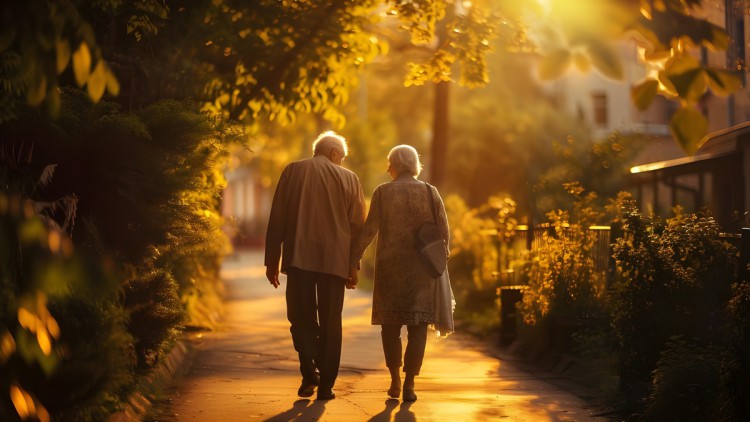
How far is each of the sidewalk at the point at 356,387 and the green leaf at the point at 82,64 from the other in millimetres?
4191

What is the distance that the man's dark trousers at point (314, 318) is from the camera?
931 cm

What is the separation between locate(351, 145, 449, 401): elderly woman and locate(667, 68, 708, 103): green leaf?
484cm

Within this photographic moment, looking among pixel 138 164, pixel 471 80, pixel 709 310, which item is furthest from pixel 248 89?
pixel 709 310

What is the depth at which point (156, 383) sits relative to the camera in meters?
9.26

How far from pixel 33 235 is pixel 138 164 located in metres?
4.47

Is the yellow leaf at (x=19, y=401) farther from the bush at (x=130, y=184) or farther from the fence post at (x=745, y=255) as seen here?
the fence post at (x=745, y=255)

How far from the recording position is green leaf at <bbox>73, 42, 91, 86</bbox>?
4.49m

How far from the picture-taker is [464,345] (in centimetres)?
1461

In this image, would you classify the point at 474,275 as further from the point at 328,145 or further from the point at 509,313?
the point at 328,145

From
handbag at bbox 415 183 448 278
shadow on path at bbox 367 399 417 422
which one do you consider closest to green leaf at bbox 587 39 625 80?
shadow on path at bbox 367 399 417 422

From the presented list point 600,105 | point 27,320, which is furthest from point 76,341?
point 600,105

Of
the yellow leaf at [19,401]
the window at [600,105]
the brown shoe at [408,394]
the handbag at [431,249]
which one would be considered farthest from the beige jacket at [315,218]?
the window at [600,105]

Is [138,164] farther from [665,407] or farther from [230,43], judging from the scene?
[230,43]

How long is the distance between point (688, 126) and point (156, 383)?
5564 mm
